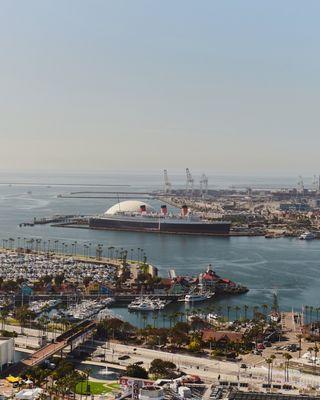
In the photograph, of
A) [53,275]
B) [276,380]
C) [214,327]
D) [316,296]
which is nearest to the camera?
[276,380]

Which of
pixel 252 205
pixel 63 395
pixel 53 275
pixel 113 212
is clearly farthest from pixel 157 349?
pixel 252 205

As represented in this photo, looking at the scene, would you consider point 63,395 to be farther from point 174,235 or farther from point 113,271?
point 174,235

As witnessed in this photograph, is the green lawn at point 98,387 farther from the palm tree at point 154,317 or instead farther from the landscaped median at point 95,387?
the palm tree at point 154,317

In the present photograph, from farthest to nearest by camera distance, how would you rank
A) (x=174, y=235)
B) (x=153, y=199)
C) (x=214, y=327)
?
(x=153, y=199) < (x=174, y=235) < (x=214, y=327)

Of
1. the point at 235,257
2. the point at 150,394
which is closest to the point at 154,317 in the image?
the point at 150,394

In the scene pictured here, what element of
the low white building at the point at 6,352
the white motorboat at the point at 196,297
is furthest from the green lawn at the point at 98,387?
the white motorboat at the point at 196,297

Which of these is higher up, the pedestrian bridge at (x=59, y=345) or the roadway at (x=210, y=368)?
the pedestrian bridge at (x=59, y=345)

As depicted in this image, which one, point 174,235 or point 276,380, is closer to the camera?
point 276,380

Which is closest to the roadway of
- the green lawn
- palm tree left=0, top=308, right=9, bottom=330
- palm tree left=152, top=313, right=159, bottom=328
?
the green lawn
